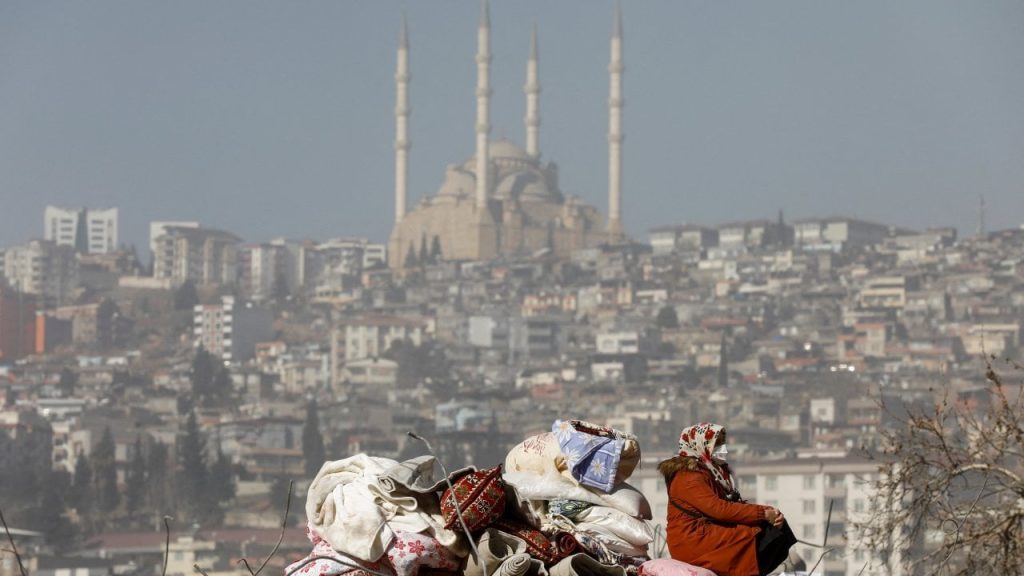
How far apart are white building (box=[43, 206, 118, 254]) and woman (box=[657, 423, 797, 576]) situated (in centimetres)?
9049

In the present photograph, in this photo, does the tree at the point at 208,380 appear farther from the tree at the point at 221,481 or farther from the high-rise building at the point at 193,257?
the high-rise building at the point at 193,257

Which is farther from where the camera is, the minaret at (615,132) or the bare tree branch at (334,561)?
the minaret at (615,132)

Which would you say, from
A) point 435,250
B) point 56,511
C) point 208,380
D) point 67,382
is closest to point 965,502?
point 56,511

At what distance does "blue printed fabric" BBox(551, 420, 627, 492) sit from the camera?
3051mm

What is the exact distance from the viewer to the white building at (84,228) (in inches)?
3625

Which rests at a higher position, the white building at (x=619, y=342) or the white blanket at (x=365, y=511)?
the white blanket at (x=365, y=511)

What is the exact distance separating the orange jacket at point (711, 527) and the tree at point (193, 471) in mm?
53326

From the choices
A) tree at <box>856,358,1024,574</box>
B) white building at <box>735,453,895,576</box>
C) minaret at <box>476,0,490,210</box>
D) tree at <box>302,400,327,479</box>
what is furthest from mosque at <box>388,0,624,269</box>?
tree at <box>856,358,1024,574</box>

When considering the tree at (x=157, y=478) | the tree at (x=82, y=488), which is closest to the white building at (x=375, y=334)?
the tree at (x=157, y=478)

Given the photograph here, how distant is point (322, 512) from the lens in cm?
286

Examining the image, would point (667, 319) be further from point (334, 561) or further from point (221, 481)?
point (334, 561)

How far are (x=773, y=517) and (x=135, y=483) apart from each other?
55.9 meters

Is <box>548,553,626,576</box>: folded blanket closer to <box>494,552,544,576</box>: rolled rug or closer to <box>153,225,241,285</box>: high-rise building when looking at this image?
<box>494,552,544,576</box>: rolled rug

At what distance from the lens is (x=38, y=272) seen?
8538cm
